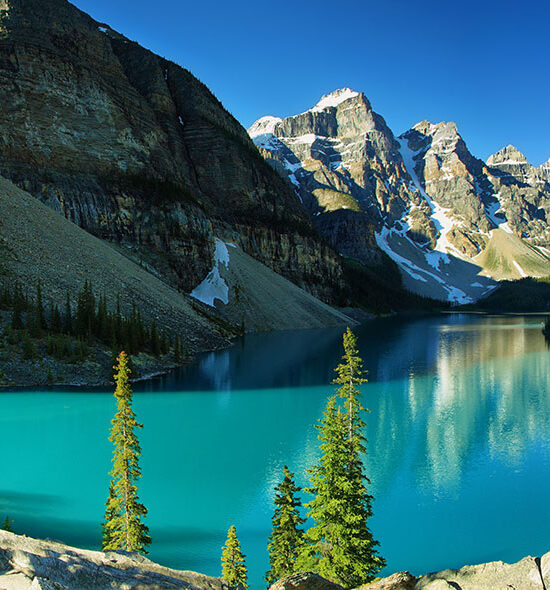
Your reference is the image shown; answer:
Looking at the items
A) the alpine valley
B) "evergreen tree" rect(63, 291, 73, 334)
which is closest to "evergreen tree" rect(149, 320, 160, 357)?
the alpine valley

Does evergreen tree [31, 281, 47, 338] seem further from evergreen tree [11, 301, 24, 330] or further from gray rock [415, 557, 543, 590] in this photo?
gray rock [415, 557, 543, 590]

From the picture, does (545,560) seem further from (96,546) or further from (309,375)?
(309,375)

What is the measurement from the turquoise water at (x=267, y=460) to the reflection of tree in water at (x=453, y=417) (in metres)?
0.12

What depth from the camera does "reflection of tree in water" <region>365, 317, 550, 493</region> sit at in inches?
853

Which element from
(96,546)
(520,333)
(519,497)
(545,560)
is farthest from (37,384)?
(520,333)

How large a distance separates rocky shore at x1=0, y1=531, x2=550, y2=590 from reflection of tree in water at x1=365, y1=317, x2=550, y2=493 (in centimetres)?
1267

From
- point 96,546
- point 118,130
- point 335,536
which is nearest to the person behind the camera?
point 335,536

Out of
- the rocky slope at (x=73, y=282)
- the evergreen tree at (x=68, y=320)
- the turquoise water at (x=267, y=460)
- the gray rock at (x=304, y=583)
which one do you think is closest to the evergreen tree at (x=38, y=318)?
the evergreen tree at (x=68, y=320)

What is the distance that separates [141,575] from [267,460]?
15.3 meters

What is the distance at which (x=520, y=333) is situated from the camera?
8688cm

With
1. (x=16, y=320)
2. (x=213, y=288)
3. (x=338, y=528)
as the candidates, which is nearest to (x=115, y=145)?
(x=213, y=288)

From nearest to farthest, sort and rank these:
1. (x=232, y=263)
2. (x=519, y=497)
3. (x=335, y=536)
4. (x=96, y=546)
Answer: (x=335, y=536)
(x=96, y=546)
(x=519, y=497)
(x=232, y=263)

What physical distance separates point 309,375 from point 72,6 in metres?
90.3

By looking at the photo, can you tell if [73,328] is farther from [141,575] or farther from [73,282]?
[141,575]
